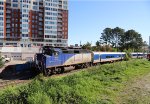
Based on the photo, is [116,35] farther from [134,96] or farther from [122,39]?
[134,96]

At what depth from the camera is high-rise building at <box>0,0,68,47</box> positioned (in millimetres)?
114500

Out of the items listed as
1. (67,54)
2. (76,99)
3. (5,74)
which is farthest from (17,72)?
(76,99)

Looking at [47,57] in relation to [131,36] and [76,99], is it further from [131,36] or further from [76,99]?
[131,36]

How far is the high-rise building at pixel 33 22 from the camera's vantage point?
114 m

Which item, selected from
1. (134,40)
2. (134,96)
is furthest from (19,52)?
(134,40)

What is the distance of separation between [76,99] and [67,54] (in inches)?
833

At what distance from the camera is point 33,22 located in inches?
4710

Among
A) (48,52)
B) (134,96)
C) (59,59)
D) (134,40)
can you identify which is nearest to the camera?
(134,96)

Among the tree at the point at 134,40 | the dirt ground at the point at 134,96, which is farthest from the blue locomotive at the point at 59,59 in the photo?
the tree at the point at 134,40

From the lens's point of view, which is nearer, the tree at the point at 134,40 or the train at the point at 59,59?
the train at the point at 59,59

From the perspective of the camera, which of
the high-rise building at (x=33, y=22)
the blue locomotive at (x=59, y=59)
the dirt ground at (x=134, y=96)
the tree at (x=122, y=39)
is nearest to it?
the dirt ground at (x=134, y=96)

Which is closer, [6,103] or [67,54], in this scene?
[6,103]

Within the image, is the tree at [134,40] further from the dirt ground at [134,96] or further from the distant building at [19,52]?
the dirt ground at [134,96]

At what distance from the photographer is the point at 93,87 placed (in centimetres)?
1686
